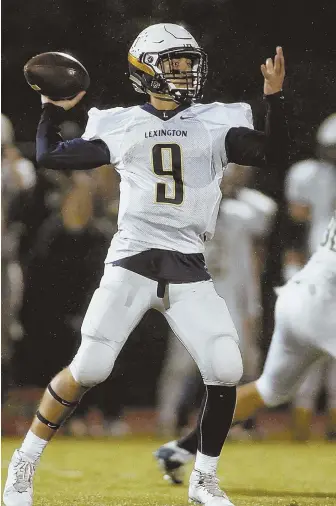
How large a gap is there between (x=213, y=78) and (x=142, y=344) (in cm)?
85

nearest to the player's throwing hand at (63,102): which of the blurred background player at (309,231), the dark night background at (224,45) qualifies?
the dark night background at (224,45)

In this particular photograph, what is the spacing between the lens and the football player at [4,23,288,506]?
2.14m

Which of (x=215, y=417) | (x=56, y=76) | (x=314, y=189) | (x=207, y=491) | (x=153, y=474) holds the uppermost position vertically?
(x=56, y=76)

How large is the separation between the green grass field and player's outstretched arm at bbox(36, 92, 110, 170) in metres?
0.90

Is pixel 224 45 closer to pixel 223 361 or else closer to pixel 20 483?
pixel 223 361

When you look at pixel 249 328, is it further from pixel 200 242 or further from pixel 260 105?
pixel 260 105

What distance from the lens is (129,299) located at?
2.17 m

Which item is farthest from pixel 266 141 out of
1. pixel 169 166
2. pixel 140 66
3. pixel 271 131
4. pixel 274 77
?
pixel 140 66

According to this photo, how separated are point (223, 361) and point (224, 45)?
3.40 ft

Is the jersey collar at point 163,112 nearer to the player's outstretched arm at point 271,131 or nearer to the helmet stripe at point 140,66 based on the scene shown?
the helmet stripe at point 140,66

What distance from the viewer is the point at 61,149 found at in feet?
7.30

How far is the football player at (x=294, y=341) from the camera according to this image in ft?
8.08

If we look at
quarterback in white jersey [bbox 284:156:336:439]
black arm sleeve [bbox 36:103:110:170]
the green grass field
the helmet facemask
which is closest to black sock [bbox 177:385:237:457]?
the green grass field

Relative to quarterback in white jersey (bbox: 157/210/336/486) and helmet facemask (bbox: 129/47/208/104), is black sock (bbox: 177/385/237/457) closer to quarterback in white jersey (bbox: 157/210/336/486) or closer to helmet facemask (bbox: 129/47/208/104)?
quarterback in white jersey (bbox: 157/210/336/486)
